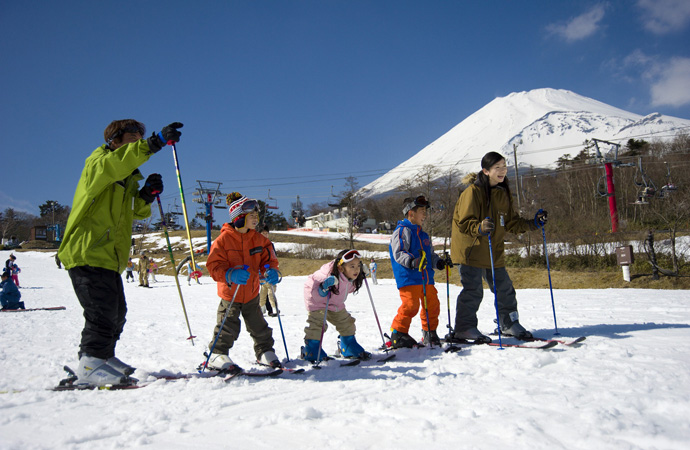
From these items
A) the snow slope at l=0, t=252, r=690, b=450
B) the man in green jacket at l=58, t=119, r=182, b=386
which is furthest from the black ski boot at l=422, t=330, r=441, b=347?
the man in green jacket at l=58, t=119, r=182, b=386

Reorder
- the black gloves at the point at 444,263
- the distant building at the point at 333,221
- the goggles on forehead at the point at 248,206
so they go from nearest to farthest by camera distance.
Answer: the goggles on forehead at the point at 248,206 → the black gloves at the point at 444,263 → the distant building at the point at 333,221

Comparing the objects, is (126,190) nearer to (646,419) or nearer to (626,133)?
(646,419)

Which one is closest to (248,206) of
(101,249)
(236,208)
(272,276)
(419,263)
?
(236,208)

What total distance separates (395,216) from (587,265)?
55.8 meters

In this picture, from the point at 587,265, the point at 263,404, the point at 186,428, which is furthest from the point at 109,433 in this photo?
the point at 587,265

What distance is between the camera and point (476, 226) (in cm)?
439

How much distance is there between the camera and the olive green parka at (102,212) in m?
3.10

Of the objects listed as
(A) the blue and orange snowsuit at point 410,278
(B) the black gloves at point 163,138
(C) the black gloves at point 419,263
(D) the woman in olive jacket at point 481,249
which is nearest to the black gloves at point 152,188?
(B) the black gloves at point 163,138

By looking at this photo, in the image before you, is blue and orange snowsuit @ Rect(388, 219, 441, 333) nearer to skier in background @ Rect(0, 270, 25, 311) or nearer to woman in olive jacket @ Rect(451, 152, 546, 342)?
woman in olive jacket @ Rect(451, 152, 546, 342)

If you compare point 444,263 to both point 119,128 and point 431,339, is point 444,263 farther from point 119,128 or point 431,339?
point 119,128

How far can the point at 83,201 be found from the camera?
3182mm

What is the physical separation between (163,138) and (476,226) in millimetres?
3081

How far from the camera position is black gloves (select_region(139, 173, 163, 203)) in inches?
145

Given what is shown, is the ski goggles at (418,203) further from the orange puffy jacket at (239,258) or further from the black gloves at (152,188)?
the black gloves at (152,188)
